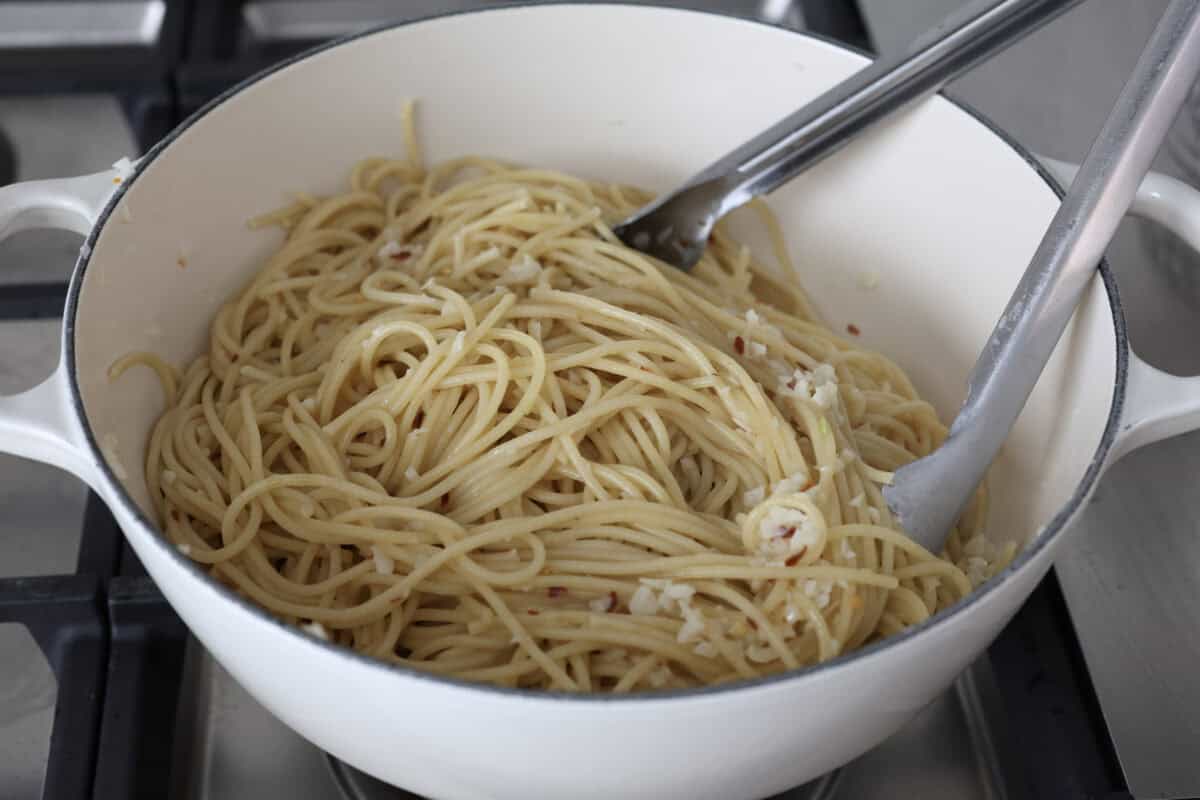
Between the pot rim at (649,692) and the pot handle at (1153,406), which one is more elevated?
the pot handle at (1153,406)

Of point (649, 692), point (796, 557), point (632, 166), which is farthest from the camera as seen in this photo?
point (632, 166)

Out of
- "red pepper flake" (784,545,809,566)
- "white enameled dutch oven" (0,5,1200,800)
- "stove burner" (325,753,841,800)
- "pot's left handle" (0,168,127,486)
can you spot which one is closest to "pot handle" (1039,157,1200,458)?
"white enameled dutch oven" (0,5,1200,800)

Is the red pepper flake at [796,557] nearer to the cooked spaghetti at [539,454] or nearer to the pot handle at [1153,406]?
the cooked spaghetti at [539,454]

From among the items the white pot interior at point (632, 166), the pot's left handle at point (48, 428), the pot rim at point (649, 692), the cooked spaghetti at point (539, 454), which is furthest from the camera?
the white pot interior at point (632, 166)

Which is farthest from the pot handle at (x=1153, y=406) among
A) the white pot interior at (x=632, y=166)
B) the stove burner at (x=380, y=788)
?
the stove burner at (x=380, y=788)

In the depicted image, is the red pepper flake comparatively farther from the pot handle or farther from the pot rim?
the pot handle

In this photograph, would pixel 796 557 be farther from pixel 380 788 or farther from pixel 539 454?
pixel 380 788

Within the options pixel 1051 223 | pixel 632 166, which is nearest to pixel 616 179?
pixel 632 166
